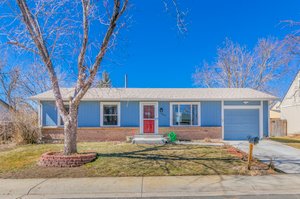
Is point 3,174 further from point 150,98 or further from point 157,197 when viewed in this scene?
point 150,98

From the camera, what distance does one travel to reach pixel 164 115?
15.7 m

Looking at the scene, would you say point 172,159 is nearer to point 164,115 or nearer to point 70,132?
point 70,132

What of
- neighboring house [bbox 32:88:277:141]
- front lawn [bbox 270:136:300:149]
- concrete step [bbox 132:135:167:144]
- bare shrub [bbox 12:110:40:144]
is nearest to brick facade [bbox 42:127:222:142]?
neighboring house [bbox 32:88:277:141]

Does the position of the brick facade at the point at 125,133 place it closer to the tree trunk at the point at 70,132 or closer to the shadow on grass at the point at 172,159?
the shadow on grass at the point at 172,159

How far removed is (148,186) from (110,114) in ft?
33.2

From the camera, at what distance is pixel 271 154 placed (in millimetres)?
10164

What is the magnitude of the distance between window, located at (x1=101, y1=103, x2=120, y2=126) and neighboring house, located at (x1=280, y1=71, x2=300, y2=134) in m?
16.6

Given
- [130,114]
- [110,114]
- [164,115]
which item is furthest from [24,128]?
[164,115]

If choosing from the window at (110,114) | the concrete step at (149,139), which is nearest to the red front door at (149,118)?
the concrete step at (149,139)

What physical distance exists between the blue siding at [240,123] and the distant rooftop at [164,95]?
3.45ft

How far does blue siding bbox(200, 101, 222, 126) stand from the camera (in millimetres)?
15633

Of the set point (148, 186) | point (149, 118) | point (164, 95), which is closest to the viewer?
point (148, 186)

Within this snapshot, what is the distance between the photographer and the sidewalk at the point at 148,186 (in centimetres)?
564

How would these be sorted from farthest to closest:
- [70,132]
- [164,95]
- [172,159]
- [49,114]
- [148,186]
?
[164,95] → [49,114] → [172,159] → [70,132] → [148,186]
